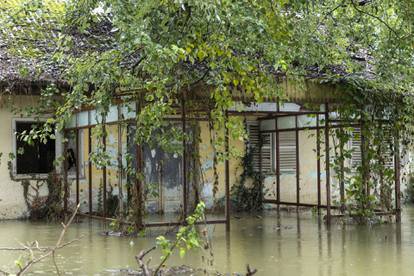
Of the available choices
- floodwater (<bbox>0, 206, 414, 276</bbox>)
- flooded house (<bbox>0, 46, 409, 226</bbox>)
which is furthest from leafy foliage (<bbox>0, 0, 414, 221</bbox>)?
floodwater (<bbox>0, 206, 414, 276</bbox>)

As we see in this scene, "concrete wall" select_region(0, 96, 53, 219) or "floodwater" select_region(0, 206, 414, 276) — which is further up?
"concrete wall" select_region(0, 96, 53, 219)

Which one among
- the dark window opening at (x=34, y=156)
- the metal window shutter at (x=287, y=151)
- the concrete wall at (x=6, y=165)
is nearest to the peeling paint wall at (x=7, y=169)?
the concrete wall at (x=6, y=165)

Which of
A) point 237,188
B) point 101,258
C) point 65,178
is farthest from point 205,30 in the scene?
point 237,188

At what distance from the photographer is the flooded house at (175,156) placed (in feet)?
41.7

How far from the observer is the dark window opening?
15641 millimetres

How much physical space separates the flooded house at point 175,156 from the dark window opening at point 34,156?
23 mm

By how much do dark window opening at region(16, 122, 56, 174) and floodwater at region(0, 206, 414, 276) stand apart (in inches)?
55.9

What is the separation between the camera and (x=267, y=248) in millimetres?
11016

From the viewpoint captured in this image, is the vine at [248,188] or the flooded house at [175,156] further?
the vine at [248,188]

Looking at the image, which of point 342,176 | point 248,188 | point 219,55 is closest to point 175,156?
point 342,176

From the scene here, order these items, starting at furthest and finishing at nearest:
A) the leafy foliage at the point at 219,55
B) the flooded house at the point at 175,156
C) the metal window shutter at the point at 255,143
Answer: the metal window shutter at the point at 255,143 < the flooded house at the point at 175,156 < the leafy foliage at the point at 219,55

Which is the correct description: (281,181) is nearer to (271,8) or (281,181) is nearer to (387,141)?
(387,141)

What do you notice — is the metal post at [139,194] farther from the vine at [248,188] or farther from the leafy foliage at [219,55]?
the vine at [248,188]

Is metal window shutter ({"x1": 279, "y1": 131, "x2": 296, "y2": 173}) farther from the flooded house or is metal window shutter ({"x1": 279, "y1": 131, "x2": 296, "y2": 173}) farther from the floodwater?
the floodwater
